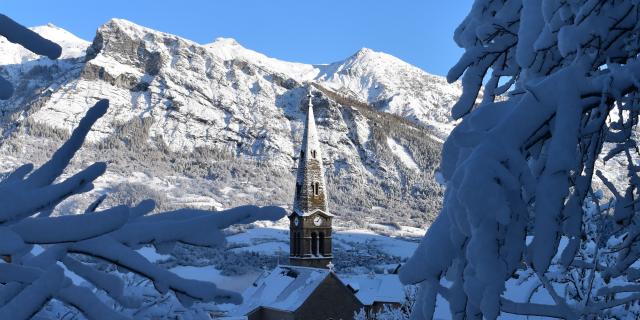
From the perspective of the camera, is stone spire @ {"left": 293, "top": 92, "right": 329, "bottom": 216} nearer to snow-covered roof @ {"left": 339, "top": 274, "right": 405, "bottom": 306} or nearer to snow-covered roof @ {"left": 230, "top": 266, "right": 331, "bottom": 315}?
snow-covered roof @ {"left": 230, "top": 266, "right": 331, "bottom": 315}

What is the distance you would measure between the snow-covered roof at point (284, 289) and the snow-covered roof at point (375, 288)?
2.25 m

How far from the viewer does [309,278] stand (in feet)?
104

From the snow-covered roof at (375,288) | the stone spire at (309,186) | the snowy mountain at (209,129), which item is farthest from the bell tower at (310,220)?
the snowy mountain at (209,129)

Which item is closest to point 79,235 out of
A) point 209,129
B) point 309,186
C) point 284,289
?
point 284,289

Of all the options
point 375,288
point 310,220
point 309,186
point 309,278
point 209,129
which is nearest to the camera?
point 309,278

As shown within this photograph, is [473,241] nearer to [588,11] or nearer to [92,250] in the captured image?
[588,11]

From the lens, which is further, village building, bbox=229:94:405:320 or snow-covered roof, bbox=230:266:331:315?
village building, bbox=229:94:405:320

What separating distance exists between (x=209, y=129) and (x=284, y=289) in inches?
4131

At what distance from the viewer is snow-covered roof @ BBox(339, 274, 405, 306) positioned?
3472cm

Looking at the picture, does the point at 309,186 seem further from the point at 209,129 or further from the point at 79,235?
the point at 209,129

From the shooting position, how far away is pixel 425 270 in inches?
102

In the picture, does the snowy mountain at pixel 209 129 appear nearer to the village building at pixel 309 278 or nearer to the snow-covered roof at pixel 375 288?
the snow-covered roof at pixel 375 288

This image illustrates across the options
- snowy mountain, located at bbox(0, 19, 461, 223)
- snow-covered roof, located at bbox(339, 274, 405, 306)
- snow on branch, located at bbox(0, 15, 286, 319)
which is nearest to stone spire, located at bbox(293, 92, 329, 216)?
snow-covered roof, located at bbox(339, 274, 405, 306)

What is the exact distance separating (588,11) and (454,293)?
1.16 meters
